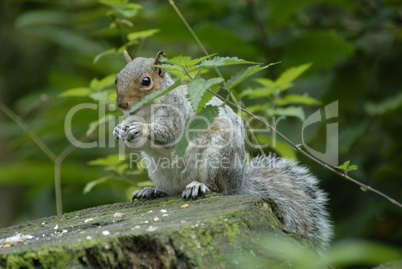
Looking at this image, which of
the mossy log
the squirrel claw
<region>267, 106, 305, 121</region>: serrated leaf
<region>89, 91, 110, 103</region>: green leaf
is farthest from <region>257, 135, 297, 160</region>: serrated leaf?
the mossy log

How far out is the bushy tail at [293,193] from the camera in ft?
8.57

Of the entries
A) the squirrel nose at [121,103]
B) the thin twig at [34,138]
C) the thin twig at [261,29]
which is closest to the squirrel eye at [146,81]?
the squirrel nose at [121,103]

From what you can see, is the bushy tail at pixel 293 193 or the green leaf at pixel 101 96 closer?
the bushy tail at pixel 293 193

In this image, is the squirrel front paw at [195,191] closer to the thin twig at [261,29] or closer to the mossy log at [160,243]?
the mossy log at [160,243]

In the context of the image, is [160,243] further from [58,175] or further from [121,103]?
[58,175]

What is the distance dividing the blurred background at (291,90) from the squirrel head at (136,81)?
0.78ft

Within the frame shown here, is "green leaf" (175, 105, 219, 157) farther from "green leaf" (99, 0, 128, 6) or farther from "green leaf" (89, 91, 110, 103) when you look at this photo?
"green leaf" (99, 0, 128, 6)

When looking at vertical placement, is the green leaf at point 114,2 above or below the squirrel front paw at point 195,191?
above

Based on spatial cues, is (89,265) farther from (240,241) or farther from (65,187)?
(65,187)

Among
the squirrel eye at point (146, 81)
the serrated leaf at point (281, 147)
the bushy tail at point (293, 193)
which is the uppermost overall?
the squirrel eye at point (146, 81)

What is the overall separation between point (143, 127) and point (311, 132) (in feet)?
3.81

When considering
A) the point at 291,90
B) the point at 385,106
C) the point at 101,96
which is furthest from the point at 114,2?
the point at 385,106

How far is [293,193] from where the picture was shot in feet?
8.92

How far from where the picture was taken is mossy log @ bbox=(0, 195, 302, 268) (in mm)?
1541
